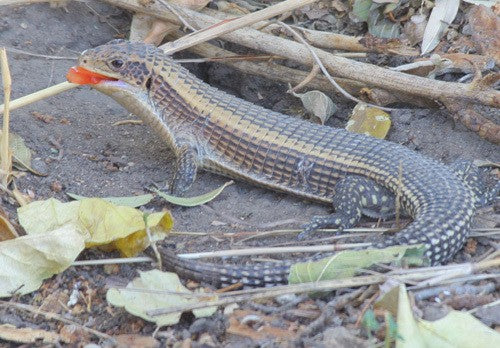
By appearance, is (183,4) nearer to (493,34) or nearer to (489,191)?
(493,34)

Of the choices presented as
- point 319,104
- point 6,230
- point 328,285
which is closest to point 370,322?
point 328,285

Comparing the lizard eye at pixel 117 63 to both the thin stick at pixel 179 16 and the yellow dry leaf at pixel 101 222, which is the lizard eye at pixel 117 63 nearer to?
the thin stick at pixel 179 16

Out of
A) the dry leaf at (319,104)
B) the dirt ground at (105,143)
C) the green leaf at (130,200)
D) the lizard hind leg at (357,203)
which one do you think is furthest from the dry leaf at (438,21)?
the green leaf at (130,200)

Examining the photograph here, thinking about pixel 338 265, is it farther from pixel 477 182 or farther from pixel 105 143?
pixel 105 143

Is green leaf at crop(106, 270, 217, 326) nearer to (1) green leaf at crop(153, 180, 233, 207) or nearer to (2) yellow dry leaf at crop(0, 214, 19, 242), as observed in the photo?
(2) yellow dry leaf at crop(0, 214, 19, 242)

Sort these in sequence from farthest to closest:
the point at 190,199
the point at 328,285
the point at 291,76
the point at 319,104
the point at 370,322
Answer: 1. the point at 291,76
2. the point at 319,104
3. the point at 190,199
4. the point at 328,285
5. the point at 370,322

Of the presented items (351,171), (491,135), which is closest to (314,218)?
(351,171)
